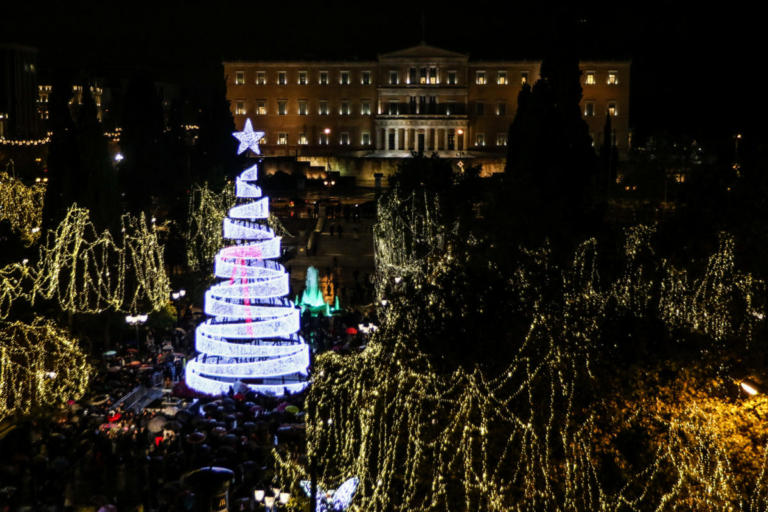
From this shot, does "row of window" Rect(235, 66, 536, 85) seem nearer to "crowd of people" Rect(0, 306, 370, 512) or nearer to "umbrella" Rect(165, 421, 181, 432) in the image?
"crowd of people" Rect(0, 306, 370, 512)

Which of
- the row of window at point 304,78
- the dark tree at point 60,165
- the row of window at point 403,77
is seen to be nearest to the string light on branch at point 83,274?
the dark tree at point 60,165

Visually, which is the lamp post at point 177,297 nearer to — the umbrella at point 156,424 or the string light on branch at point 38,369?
the string light on branch at point 38,369

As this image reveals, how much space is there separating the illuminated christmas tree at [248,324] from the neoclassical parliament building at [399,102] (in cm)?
4414

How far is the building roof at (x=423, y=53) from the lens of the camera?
64.2 m

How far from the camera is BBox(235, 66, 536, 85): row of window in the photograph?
64938 mm

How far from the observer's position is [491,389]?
9.11m

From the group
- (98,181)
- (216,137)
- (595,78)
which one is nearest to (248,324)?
(98,181)

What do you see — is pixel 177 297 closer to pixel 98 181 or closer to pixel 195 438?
pixel 98 181

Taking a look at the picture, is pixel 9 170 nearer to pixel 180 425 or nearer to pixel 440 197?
pixel 440 197

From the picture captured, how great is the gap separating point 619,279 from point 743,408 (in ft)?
31.3

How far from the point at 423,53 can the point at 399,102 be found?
3.98m

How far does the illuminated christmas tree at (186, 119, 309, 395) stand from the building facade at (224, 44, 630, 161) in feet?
150

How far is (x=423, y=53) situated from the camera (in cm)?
6450

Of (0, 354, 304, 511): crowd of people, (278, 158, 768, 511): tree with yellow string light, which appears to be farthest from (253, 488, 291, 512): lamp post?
(0, 354, 304, 511): crowd of people
